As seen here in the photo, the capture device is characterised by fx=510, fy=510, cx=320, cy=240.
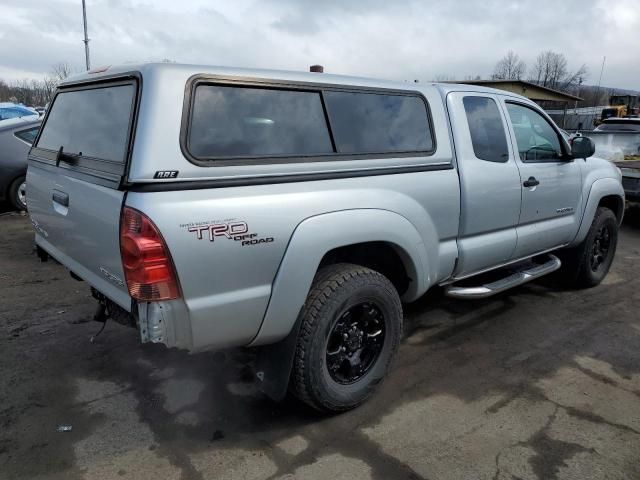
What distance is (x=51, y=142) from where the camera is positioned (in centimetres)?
338

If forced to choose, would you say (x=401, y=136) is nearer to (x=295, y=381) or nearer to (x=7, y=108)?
(x=295, y=381)

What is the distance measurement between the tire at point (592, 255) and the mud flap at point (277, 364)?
367 centimetres

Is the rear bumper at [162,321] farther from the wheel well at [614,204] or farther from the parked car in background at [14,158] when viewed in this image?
the parked car in background at [14,158]

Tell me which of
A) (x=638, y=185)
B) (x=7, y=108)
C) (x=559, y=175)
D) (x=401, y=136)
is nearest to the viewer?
(x=401, y=136)

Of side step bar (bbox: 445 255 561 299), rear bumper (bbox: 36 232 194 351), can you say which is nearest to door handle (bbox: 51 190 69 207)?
rear bumper (bbox: 36 232 194 351)

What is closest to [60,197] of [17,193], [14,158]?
[14,158]

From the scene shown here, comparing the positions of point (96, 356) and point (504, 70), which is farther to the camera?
point (504, 70)

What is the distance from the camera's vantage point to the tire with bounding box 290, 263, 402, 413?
9.04 ft

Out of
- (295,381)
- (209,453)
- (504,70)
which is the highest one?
(504,70)

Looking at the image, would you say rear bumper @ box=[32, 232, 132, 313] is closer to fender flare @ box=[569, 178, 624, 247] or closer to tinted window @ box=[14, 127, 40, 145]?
fender flare @ box=[569, 178, 624, 247]

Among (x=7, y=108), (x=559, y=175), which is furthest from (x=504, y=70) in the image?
(x=559, y=175)

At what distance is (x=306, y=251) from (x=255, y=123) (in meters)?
0.70

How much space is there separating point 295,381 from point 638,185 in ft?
25.3

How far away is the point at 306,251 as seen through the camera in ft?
8.50
